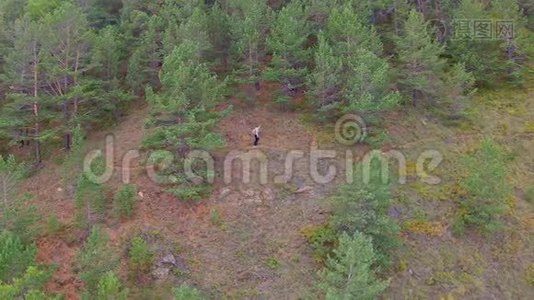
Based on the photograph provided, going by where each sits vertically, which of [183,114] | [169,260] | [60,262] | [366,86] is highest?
[183,114]

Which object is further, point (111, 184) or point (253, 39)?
point (253, 39)

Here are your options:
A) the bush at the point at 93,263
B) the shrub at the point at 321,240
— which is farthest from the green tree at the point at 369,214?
the bush at the point at 93,263

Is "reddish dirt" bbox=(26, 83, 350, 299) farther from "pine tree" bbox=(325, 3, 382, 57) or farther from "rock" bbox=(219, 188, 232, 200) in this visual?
"pine tree" bbox=(325, 3, 382, 57)

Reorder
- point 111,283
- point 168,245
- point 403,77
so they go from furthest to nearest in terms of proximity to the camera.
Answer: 1. point 403,77
2. point 168,245
3. point 111,283

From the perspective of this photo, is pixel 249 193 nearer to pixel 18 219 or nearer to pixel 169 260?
pixel 169 260

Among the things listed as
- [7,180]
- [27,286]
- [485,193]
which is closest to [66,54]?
[7,180]

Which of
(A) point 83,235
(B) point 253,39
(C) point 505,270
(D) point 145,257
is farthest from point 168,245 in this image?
(C) point 505,270

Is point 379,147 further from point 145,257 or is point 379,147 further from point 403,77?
point 145,257
